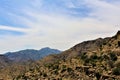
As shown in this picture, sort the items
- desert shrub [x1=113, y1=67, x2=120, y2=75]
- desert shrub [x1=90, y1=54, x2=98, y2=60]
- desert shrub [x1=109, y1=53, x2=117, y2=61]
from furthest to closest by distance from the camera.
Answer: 1. desert shrub [x1=90, y1=54, x2=98, y2=60]
2. desert shrub [x1=109, y1=53, x2=117, y2=61]
3. desert shrub [x1=113, y1=67, x2=120, y2=75]

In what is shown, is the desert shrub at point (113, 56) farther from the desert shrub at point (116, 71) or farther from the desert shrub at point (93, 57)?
the desert shrub at point (93, 57)

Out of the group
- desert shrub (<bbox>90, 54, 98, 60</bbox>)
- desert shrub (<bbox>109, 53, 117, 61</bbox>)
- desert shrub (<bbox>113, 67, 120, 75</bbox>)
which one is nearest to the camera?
desert shrub (<bbox>113, 67, 120, 75</bbox>)

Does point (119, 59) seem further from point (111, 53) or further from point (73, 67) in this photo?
point (73, 67)

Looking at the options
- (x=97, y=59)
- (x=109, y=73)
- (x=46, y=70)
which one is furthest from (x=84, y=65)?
(x=46, y=70)

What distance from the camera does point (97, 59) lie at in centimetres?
6781

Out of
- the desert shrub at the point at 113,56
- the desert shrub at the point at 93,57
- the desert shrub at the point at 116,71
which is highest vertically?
the desert shrub at the point at 93,57

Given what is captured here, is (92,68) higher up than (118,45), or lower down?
lower down

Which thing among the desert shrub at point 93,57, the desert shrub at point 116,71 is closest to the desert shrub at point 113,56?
the desert shrub at point 116,71

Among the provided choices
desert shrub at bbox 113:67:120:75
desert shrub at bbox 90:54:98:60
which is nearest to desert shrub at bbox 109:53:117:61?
desert shrub at bbox 113:67:120:75

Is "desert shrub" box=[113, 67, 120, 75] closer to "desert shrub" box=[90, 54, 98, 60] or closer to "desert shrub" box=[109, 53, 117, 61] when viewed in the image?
"desert shrub" box=[109, 53, 117, 61]

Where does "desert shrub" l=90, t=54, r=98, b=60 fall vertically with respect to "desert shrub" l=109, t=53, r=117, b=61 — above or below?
above

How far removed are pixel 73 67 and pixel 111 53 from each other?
35.8 ft

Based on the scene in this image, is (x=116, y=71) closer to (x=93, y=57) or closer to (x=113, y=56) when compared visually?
(x=113, y=56)

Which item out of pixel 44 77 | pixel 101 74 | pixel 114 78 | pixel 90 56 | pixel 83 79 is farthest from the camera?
pixel 44 77
